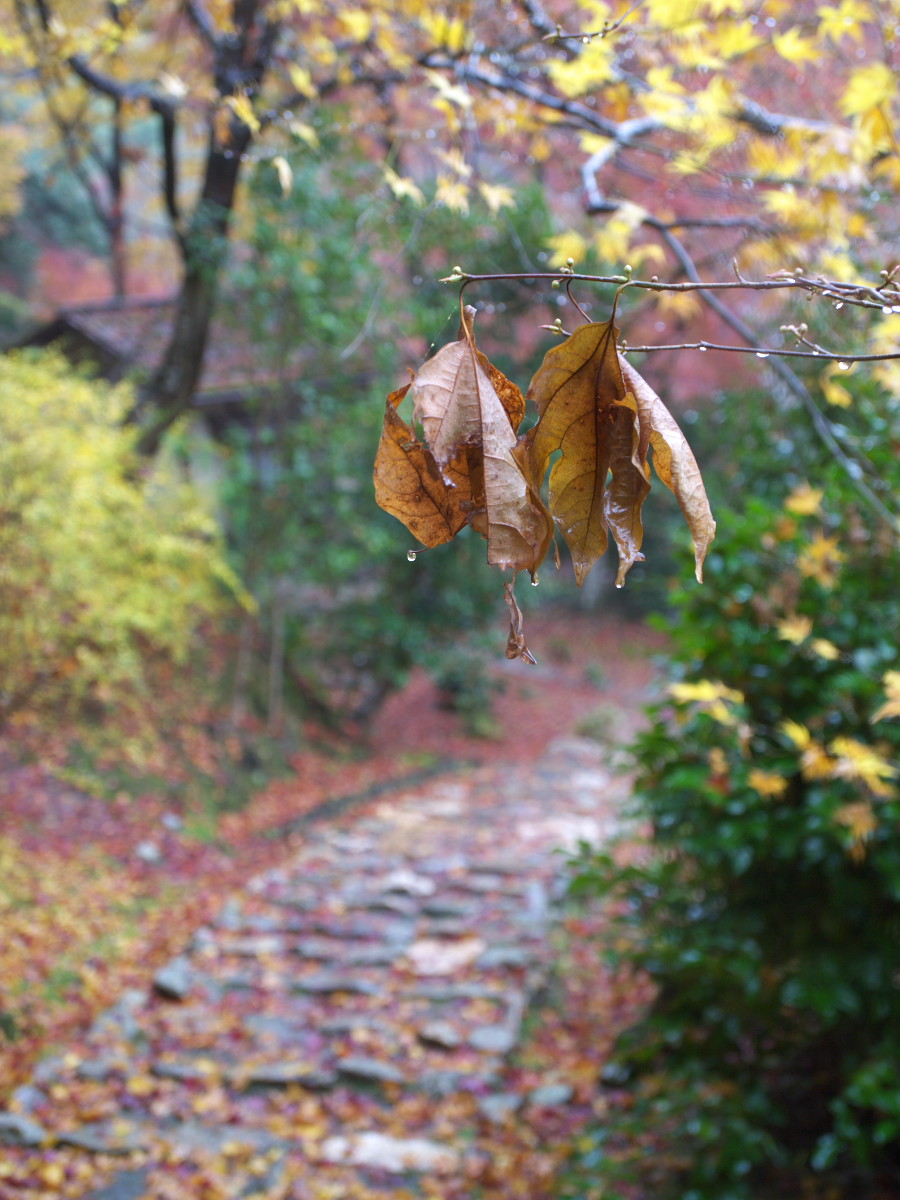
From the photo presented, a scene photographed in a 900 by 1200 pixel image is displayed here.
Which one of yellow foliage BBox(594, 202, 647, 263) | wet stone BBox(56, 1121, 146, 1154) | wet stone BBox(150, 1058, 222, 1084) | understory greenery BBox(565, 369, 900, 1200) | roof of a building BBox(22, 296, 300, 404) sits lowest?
wet stone BBox(150, 1058, 222, 1084)

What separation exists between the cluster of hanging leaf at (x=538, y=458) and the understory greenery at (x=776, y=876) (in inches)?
53.9

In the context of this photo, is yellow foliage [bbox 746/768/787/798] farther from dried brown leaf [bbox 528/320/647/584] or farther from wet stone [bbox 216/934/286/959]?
wet stone [bbox 216/934/286/959]

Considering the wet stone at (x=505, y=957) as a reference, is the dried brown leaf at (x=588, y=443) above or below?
above

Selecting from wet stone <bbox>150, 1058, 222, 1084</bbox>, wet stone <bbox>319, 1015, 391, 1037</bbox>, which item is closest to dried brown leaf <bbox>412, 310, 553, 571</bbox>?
wet stone <bbox>150, 1058, 222, 1084</bbox>

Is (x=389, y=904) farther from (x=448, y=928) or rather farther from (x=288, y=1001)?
(x=288, y=1001)

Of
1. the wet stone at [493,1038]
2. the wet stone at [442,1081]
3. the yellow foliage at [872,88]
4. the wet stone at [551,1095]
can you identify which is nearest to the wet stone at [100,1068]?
the wet stone at [442,1081]

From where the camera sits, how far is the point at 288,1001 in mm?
4328

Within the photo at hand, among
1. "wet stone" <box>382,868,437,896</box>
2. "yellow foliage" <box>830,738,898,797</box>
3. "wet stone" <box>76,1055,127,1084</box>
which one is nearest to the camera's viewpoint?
"yellow foliage" <box>830,738,898,797</box>

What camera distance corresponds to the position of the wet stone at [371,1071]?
3.65 metres

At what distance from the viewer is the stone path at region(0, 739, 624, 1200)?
10.2ft

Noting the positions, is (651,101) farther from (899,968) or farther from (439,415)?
(899,968)

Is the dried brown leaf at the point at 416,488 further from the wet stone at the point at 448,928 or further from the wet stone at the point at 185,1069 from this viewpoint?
the wet stone at the point at 448,928

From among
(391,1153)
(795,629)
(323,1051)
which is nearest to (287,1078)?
(323,1051)

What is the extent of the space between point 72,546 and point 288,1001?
2445 mm
